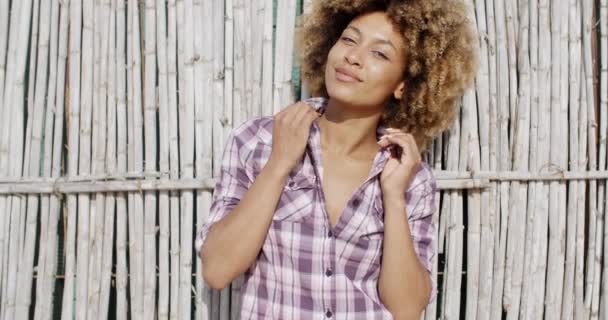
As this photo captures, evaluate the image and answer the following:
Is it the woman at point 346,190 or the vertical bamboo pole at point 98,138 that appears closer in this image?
the woman at point 346,190

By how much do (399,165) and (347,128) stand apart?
20cm

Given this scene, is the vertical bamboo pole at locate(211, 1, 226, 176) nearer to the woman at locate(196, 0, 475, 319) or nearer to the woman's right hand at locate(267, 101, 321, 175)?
the woman at locate(196, 0, 475, 319)

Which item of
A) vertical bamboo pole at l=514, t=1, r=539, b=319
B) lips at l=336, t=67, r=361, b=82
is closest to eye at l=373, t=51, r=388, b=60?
lips at l=336, t=67, r=361, b=82

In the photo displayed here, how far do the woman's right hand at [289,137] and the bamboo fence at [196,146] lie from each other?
1.65 feet

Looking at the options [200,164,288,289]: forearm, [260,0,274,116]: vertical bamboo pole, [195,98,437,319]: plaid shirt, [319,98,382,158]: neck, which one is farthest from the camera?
[260,0,274,116]: vertical bamboo pole

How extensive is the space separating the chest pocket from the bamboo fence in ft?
1.57

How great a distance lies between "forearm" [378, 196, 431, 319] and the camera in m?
1.72

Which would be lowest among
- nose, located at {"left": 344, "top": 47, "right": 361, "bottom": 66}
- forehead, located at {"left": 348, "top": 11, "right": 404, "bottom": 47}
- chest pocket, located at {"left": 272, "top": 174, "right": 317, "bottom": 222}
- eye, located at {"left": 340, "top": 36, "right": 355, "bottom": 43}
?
chest pocket, located at {"left": 272, "top": 174, "right": 317, "bottom": 222}

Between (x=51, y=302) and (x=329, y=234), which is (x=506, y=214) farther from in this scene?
(x=51, y=302)

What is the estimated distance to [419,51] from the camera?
5.89 feet

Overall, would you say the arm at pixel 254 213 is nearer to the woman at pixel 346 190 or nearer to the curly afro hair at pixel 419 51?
the woman at pixel 346 190

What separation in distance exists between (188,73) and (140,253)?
0.67 metres

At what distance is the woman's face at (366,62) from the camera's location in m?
1.71

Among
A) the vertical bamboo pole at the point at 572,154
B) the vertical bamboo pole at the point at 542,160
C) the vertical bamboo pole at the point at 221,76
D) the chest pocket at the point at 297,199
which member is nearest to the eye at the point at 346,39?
the chest pocket at the point at 297,199
